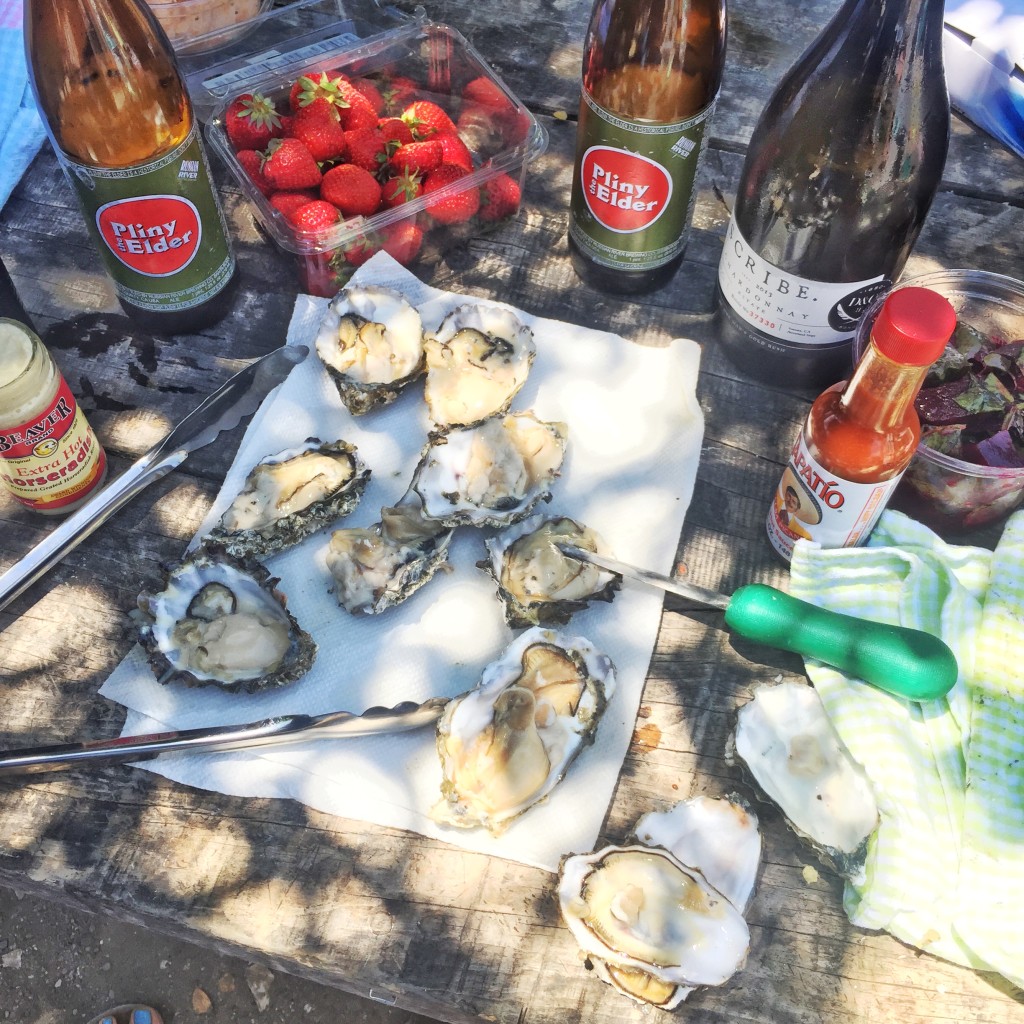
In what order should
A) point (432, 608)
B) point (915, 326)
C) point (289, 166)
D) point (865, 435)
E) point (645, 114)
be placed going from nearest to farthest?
point (915, 326), point (865, 435), point (432, 608), point (645, 114), point (289, 166)

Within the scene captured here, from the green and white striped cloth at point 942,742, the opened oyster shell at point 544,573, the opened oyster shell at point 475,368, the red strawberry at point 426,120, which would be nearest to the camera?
the green and white striped cloth at point 942,742

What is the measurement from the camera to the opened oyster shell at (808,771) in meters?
1.22

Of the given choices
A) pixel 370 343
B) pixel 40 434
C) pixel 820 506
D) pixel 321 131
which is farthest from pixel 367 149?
pixel 820 506

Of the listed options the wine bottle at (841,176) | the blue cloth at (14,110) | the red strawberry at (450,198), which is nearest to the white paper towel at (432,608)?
the red strawberry at (450,198)

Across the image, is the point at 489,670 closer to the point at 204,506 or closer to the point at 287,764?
the point at 287,764

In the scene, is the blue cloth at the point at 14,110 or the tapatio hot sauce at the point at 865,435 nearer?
the tapatio hot sauce at the point at 865,435

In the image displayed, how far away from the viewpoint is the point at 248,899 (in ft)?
4.04

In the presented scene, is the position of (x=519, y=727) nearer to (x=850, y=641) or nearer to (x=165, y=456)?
(x=850, y=641)

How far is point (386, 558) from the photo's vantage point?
1.43m

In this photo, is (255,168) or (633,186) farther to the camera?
(255,168)

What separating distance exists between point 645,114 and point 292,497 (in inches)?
34.3

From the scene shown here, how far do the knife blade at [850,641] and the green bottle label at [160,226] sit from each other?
1052 mm

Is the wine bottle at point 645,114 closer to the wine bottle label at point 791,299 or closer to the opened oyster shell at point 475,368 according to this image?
the wine bottle label at point 791,299

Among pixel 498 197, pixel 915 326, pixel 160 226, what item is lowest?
pixel 498 197
